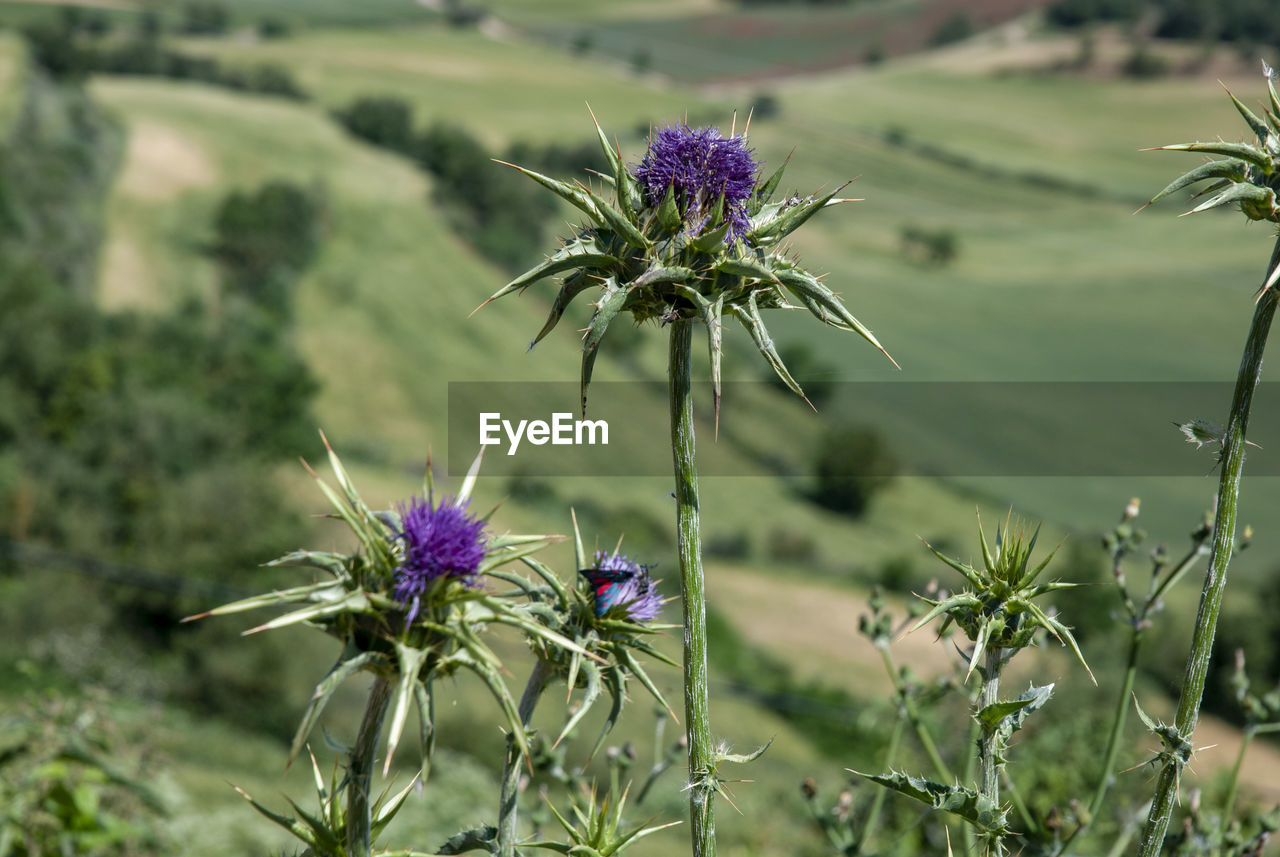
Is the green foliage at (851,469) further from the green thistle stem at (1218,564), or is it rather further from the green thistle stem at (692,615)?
the green thistle stem at (692,615)

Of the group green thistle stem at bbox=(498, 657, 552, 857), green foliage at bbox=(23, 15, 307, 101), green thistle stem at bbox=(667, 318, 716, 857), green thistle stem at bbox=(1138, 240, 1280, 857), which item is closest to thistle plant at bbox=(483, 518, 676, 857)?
green thistle stem at bbox=(498, 657, 552, 857)

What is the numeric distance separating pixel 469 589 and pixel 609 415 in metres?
113

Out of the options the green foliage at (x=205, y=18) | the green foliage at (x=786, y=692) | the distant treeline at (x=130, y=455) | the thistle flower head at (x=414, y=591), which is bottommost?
the green foliage at (x=786, y=692)

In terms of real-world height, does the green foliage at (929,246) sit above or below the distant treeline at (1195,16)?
below

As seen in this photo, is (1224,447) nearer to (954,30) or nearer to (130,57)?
(130,57)

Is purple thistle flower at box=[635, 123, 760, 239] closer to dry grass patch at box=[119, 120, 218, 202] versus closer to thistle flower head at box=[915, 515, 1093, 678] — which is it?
thistle flower head at box=[915, 515, 1093, 678]

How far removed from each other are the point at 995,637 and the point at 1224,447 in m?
1.22

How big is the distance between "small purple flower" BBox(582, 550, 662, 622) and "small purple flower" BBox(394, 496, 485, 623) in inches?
26.5

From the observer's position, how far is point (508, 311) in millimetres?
156250

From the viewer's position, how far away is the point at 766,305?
4734 millimetres

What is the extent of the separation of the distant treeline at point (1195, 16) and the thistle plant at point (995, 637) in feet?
624

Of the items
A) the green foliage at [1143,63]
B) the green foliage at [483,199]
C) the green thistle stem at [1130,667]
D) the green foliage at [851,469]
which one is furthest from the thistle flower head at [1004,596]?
the green foliage at [1143,63]

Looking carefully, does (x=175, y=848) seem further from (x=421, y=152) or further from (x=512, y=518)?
(x=421, y=152)

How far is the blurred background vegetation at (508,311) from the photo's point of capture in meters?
57.0
